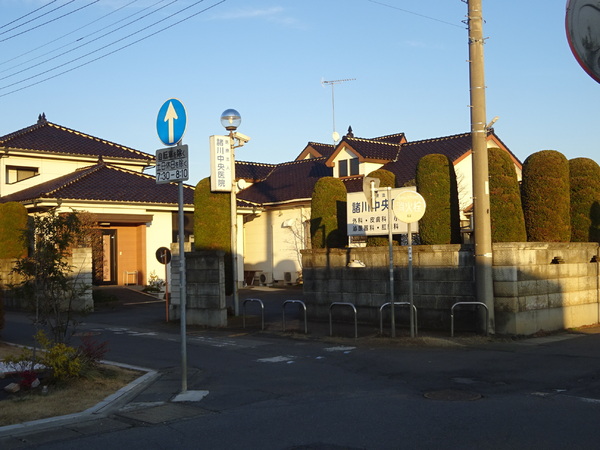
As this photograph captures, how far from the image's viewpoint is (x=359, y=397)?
29.5 feet

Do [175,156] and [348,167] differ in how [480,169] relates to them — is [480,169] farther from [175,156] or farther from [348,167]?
[348,167]

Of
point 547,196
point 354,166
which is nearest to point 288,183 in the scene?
point 354,166

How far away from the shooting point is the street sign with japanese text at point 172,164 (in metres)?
9.56

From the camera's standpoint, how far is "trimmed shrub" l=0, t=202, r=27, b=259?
27.0m

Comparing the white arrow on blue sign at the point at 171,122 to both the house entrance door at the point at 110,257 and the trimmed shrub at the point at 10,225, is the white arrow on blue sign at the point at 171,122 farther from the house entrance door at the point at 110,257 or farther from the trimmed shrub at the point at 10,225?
the house entrance door at the point at 110,257

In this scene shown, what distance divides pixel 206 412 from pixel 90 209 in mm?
23698

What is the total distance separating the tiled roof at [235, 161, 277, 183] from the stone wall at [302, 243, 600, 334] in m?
24.3

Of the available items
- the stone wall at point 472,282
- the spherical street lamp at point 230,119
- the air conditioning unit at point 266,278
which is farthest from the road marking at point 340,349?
the air conditioning unit at point 266,278

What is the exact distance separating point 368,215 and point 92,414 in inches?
421

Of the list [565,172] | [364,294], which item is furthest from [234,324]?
[565,172]

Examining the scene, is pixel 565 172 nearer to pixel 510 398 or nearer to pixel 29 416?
pixel 510 398

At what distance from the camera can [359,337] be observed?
15.1 metres

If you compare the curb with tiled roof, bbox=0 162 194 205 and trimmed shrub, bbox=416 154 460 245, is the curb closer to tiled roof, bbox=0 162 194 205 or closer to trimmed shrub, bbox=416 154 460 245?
trimmed shrub, bbox=416 154 460 245

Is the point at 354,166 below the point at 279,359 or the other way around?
the other way around
